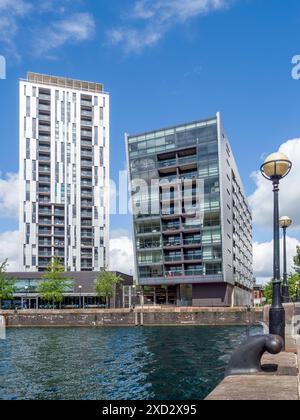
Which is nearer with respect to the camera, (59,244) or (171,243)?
(171,243)

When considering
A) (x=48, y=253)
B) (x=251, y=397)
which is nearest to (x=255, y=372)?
(x=251, y=397)

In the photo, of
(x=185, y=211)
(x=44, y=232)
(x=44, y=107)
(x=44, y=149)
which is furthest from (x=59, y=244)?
(x=185, y=211)

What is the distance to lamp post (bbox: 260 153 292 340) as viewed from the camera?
39.6 feet

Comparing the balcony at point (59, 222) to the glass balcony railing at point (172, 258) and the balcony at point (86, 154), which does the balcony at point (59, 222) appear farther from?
the glass balcony railing at point (172, 258)

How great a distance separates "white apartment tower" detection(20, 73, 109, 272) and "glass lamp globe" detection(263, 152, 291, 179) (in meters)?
105

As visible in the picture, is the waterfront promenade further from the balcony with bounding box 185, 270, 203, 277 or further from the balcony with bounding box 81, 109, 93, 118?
the balcony with bounding box 81, 109, 93, 118

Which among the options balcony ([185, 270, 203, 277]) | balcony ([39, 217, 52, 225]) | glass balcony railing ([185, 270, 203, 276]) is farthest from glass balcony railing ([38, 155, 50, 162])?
glass balcony railing ([185, 270, 203, 276])

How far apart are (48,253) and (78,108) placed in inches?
1692

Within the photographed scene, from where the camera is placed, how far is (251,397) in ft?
19.8

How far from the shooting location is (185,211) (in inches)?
3236

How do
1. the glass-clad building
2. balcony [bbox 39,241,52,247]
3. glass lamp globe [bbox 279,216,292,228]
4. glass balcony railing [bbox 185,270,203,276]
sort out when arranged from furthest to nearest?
balcony [bbox 39,241,52,247] → glass balcony railing [bbox 185,270,203,276] → the glass-clad building → glass lamp globe [bbox 279,216,292,228]

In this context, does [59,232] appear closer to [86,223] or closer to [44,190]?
[86,223]

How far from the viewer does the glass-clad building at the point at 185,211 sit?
3125 inches

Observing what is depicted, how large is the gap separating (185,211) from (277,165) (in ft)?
227
